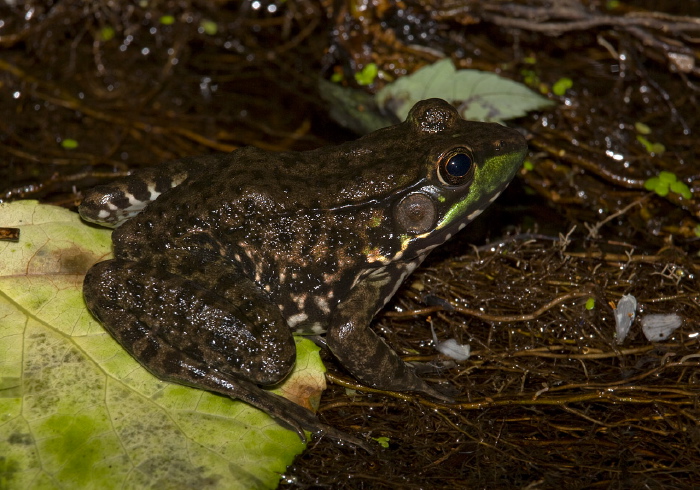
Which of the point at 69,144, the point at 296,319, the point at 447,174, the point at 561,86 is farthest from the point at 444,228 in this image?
the point at 69,144

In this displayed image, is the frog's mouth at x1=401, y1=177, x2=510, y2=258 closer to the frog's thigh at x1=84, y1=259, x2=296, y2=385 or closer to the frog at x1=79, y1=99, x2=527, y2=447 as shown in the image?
the frog at x1=79, y1=99, x2=527, y2=447

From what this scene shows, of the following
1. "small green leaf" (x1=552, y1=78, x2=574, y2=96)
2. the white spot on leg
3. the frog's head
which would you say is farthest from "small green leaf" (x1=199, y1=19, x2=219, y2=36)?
the white spot on leg

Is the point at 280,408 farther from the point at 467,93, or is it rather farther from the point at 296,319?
the point at 467,93

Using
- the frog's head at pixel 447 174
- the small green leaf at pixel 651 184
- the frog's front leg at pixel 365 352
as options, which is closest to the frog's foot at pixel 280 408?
the frog's front leg at pixel 365 352

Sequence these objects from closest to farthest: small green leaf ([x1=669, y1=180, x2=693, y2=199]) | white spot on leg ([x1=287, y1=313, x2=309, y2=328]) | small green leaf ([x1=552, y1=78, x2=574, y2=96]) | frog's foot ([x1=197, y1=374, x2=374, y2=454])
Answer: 1. frog's foot ([x1=197, y1=374, x2=374, y2=454])
2. white spot on leg ([x1=287, y1=313, x2=309, y2=328])
3. small green leaf ([x1=669, y1=180, x2=693, y2=199])
4. small green leaf ([x1=552, y1=78, x2=574, y2=96])

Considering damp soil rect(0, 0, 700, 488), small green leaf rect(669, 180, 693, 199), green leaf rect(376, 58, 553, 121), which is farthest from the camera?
green leaf rect(376, 58, 553, 121)

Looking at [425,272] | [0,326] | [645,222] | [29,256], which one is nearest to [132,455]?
[0,326]
